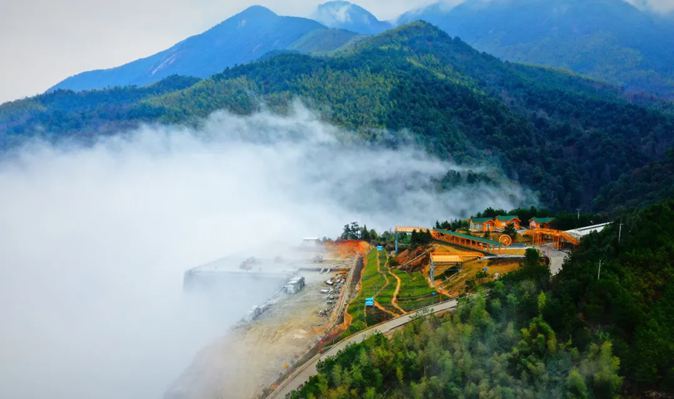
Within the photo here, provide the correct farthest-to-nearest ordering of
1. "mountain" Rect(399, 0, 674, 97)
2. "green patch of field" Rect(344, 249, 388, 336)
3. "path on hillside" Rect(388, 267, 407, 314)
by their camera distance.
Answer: "mountain" Rect(399, 0, 674, 97) → "path on hillside" Rect(388, 267, 407, 314) → "green patch of field" Rect(344, 249, 388, 336)

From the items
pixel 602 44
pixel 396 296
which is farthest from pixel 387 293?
pixel 602 44

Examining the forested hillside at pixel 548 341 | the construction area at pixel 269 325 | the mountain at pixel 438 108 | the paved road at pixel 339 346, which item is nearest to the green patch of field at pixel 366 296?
the construction area at pixel 269 325

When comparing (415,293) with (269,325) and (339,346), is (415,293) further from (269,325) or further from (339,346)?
(269,325)

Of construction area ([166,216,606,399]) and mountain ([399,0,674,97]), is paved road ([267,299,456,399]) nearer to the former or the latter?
construction area ([166,216,606,399])

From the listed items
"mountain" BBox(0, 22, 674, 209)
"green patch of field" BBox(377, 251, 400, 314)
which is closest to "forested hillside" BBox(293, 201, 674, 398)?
"green patch of field" BBox(377, 251, 400, 314)

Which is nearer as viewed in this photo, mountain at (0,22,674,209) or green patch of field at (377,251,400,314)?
green patch of field at (377,251,400,314)

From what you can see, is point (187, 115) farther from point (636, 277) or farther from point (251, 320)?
point (636, 277)
